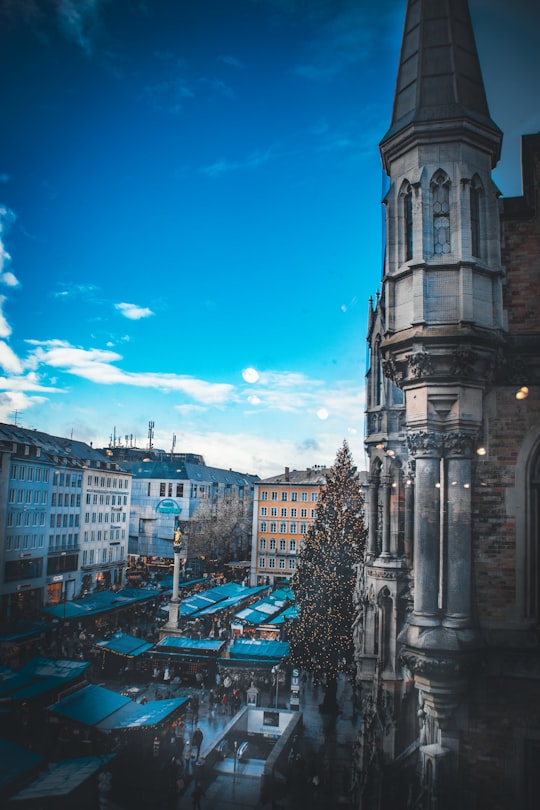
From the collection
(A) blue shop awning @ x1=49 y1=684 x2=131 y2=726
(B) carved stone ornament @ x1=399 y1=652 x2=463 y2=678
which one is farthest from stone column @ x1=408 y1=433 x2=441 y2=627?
(A) blue shop awning @ x1=49 y1=684 x2=131 y2=726

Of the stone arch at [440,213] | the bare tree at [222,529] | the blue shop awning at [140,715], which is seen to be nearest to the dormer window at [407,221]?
the stone arch at [440,213]

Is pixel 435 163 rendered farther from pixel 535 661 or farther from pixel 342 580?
pixel 342 580

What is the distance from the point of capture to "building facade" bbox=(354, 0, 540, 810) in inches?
251

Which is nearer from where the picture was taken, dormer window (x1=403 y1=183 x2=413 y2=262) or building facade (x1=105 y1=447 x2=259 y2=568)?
dormer window (x1=403 y1=183 x2=413 y2=262)

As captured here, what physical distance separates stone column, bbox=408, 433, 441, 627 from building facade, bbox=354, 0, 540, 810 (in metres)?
0.02

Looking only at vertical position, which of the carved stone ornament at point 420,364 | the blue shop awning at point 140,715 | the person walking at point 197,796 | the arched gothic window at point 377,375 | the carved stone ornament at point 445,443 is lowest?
the person walking at point 197,796

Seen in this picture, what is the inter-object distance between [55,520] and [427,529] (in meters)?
28.3

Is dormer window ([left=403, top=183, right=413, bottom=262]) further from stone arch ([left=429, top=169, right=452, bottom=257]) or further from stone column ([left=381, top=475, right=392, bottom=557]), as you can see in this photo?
stone column ([left=381, top=475, right=392, bottom=557])

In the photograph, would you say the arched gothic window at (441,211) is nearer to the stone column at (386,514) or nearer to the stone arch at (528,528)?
the stone arch at (528,528)

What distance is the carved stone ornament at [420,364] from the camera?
22.1ft

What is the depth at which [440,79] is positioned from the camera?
7262 mm

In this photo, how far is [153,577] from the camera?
40938mm

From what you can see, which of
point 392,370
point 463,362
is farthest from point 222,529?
point 463,362

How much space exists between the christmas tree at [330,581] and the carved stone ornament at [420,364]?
13.6 meters
